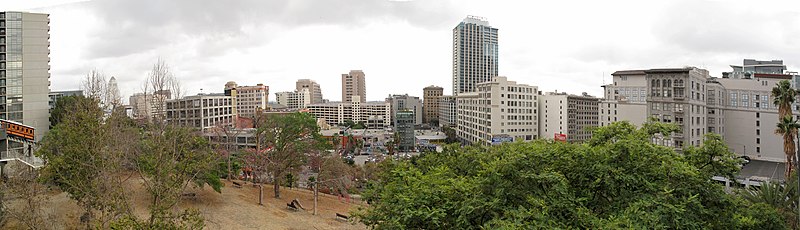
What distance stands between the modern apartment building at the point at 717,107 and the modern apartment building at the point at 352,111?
95.8 ft

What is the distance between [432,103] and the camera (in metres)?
44.7

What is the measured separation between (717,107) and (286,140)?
39.6 feet

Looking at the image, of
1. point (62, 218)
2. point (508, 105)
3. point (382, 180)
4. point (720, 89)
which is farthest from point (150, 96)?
point (508, 105)

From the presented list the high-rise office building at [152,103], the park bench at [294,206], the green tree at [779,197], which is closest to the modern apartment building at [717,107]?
the green tree at [779,197]

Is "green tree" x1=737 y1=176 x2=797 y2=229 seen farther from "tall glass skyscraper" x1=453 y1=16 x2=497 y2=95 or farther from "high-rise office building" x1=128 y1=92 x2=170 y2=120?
"tall glass skyscraper" x1=453 y1=16 x2=497 y2=95

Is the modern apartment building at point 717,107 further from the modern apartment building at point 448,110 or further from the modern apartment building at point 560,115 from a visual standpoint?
the modern apartment building at point 448,110

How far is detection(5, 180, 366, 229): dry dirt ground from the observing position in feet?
22.2

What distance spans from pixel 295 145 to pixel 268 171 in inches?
29.6

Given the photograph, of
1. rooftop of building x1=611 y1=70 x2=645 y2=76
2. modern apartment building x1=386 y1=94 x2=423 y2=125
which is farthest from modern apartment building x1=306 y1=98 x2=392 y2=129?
rooftop of building x1=611 y1=70 x2=645 y2=76

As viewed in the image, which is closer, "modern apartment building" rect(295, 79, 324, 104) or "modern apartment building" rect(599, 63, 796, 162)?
"modern apartment building" rect(599, 63, 796, 162)

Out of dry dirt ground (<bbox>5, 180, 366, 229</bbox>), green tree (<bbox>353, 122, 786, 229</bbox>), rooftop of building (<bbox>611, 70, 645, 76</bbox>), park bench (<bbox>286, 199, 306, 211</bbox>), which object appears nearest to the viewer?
green tree (<bbox>353, 122, 786, 229</bbox>)

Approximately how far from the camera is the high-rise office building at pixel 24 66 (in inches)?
502

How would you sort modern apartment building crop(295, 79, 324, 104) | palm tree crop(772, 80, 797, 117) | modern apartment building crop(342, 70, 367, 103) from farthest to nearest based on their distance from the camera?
modern apartment building crop(295, 79, 324, 104)
modern apartment building crop(342, 70, 367, 103)
palm tree crop(772, 80, 797, 117)

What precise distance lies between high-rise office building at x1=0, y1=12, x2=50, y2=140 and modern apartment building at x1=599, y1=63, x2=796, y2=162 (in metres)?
16.2
